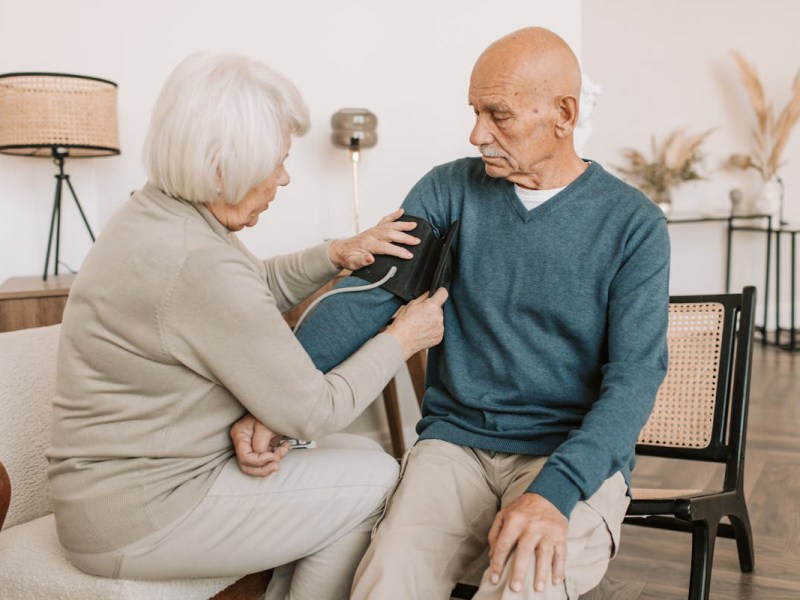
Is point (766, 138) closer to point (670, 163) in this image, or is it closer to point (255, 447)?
point (670, 163)

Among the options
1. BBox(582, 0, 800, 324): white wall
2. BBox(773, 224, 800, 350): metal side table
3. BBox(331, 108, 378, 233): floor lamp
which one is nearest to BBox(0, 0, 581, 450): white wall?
BBox(331, 108, 378, 233): floor lamp

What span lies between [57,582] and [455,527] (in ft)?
2.09

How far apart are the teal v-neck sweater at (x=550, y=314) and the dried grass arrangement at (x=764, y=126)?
4.58m

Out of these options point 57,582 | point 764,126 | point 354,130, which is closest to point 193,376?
point 57,582

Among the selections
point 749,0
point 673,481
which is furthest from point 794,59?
point 673,481

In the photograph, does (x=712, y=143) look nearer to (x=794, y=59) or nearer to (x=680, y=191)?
(x=680, y=191)

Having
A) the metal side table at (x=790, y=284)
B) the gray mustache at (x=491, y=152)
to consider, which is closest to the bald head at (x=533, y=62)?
the gray mustache at (x=491, y=152)

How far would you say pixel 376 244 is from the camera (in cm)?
152

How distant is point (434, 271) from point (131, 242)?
23.0 inches

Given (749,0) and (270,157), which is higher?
(749,0)

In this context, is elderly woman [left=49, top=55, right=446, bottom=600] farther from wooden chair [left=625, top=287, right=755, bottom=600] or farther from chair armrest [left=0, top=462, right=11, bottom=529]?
wooden chair [left=625, top=287, right=755, bottom=600]

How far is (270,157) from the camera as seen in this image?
1.22 metres

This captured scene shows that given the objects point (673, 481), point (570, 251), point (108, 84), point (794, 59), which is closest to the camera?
point (570, 251)

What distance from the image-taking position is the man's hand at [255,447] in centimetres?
121
